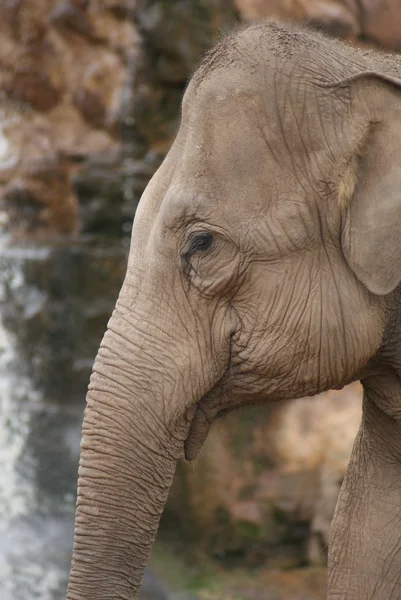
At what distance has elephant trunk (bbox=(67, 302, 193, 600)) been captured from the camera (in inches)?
79.8

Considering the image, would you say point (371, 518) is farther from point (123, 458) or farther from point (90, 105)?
point (90, 105)

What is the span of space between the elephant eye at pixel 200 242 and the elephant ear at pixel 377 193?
0.27 metres

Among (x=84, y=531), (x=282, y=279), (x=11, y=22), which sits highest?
(x=11, y=22)

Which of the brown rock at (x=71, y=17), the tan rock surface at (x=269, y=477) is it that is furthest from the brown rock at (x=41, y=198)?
the tan rock surface at (x=269, y=477)

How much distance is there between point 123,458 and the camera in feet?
6.74

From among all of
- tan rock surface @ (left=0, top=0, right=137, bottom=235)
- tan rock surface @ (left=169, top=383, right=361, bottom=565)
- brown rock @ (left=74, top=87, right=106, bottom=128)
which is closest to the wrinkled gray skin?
tan rock surface @ (left=169, top=383, right=361, bottom=565)

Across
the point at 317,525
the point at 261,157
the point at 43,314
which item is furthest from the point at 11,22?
the point at 261,157

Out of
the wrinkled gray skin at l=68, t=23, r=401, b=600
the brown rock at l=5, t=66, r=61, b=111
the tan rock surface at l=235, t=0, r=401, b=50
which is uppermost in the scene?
the brown rock at l=5, t=66, r=61, b=111

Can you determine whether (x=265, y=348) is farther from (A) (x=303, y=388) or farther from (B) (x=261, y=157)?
(B) (x=261, y=157)

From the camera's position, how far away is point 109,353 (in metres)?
2.10

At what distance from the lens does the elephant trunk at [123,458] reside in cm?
203

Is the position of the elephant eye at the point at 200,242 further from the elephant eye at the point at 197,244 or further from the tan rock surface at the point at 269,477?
the tan rock surface at the point at 269,477

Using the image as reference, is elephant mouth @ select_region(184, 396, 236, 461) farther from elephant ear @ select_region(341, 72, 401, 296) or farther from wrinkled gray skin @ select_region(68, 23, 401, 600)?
elephant ear @ select_region(341, 72, 401, 296)

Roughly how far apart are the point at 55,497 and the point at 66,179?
8.27ft
